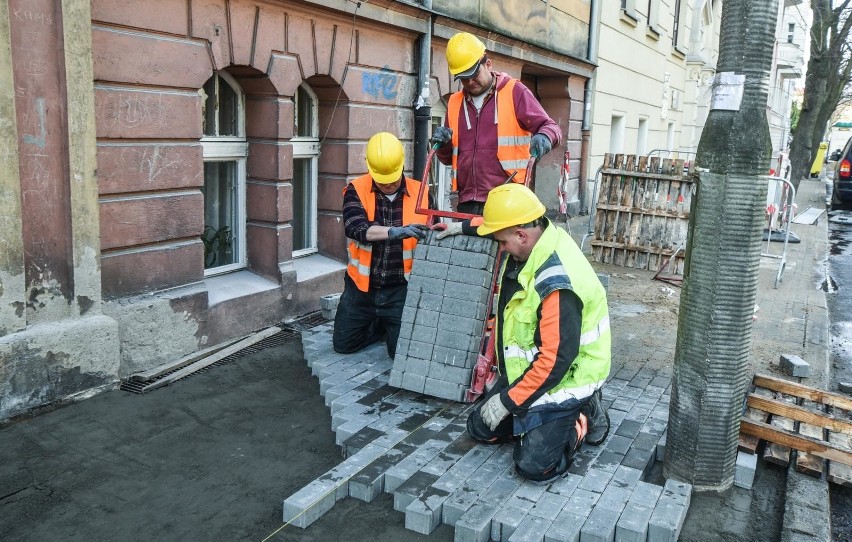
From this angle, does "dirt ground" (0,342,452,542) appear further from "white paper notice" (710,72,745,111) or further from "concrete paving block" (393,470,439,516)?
"white paper notice" (710,72,745,111)

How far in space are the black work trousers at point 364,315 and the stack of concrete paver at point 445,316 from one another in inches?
22.9

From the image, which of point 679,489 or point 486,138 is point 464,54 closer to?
point 486,138

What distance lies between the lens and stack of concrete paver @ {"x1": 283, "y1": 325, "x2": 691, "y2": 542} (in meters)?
3.42

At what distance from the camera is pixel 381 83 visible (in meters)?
8.04

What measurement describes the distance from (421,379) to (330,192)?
338 cm

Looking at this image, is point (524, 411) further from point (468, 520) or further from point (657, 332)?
point (657, 332)

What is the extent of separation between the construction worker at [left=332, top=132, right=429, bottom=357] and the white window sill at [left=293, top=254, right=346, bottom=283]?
143 cm

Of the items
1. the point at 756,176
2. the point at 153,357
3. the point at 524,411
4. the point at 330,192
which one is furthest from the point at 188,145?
the point at 756,176

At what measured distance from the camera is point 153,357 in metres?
5.54

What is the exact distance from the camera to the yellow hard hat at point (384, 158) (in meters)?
5.27

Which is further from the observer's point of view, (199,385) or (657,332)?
(657,332)

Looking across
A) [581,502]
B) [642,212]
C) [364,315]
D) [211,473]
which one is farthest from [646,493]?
[642,212]

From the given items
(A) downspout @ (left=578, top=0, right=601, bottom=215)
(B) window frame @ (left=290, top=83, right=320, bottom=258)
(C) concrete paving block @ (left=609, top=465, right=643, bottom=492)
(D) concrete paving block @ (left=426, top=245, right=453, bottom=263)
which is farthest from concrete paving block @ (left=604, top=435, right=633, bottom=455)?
(A) downspout @ (left=578, top=0, right=601, bottom=215)

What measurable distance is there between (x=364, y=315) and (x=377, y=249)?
0.51 meters
